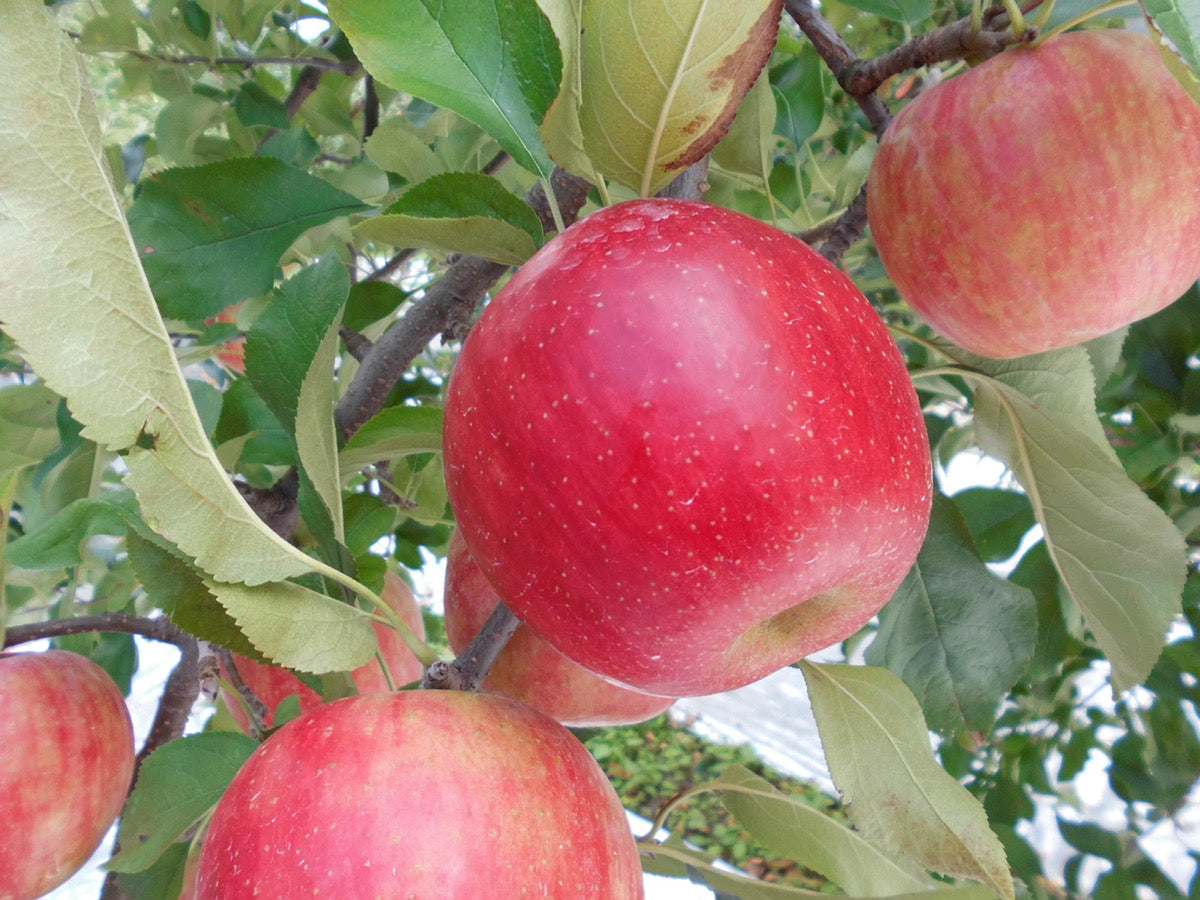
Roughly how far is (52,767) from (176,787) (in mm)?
111

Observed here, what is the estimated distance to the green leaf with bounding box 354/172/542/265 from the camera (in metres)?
0.40

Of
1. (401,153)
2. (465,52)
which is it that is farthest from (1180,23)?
(401,153)

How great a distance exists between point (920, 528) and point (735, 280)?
0.48 ft

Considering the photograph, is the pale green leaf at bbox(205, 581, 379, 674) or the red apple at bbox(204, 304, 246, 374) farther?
the red apple at bbox(204, 304, 246, 374)

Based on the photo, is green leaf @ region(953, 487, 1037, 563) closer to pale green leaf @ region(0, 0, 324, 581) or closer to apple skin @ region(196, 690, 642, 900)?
apple skin @ region(196, 690, 642, 900)

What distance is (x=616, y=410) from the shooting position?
1.17 feet

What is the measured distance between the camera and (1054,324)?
1.73 feet

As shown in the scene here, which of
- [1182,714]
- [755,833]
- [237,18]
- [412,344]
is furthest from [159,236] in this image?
[1182,714]

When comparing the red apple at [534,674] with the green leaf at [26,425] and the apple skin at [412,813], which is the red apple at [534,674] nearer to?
the apple skin at [412,813]

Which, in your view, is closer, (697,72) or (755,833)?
(697,72)

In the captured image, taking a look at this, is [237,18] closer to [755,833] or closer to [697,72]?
[697,72]

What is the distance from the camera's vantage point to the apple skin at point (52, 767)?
0.68m

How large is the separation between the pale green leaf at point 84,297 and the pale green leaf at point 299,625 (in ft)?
0.06

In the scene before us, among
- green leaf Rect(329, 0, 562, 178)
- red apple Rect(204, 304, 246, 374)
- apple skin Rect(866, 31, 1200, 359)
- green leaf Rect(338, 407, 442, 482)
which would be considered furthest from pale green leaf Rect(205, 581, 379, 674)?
red apple Rect(204, 304, 246, 374)
